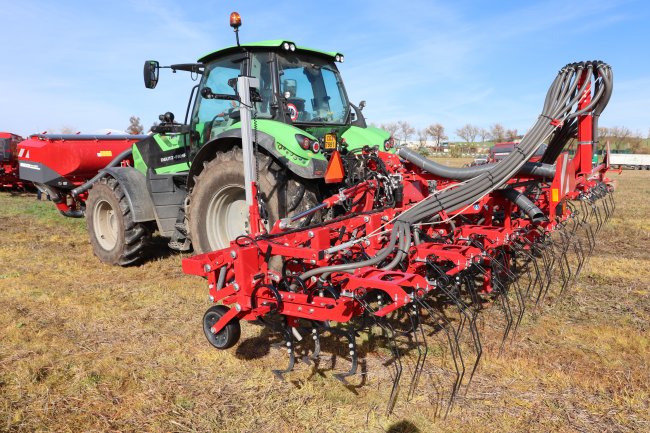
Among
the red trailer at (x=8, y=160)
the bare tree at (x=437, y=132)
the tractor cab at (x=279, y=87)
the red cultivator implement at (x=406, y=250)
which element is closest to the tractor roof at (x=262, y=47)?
the tractor cab at (x=279, y=87)

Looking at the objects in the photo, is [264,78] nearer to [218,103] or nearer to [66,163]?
[218,103]

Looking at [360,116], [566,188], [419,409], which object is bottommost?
[419,409]

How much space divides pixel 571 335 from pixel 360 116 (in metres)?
3.10

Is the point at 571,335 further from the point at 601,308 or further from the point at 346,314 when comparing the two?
the point at 346,314

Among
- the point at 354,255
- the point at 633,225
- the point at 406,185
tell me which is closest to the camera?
the point at 354,255

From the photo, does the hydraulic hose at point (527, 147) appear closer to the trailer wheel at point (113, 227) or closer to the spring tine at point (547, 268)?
the spring tine at point (547, 268)

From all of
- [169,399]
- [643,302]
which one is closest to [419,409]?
[169,399]

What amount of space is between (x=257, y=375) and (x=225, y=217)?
1970mm

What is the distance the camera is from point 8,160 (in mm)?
12625

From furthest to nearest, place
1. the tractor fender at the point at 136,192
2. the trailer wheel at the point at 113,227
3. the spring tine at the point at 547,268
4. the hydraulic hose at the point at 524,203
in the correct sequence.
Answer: the trailer wheel at the point at 113,227 < the tractor fender at the point at 136,192 < the spring tine at the point at 547,268 < the hydraulic hose at the point at 524,203

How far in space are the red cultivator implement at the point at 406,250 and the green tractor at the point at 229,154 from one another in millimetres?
406

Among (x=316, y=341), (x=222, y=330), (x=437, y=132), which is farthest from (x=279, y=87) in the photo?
(x=437, y=132)

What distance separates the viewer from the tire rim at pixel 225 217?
175 inches

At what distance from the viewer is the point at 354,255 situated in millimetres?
3297
